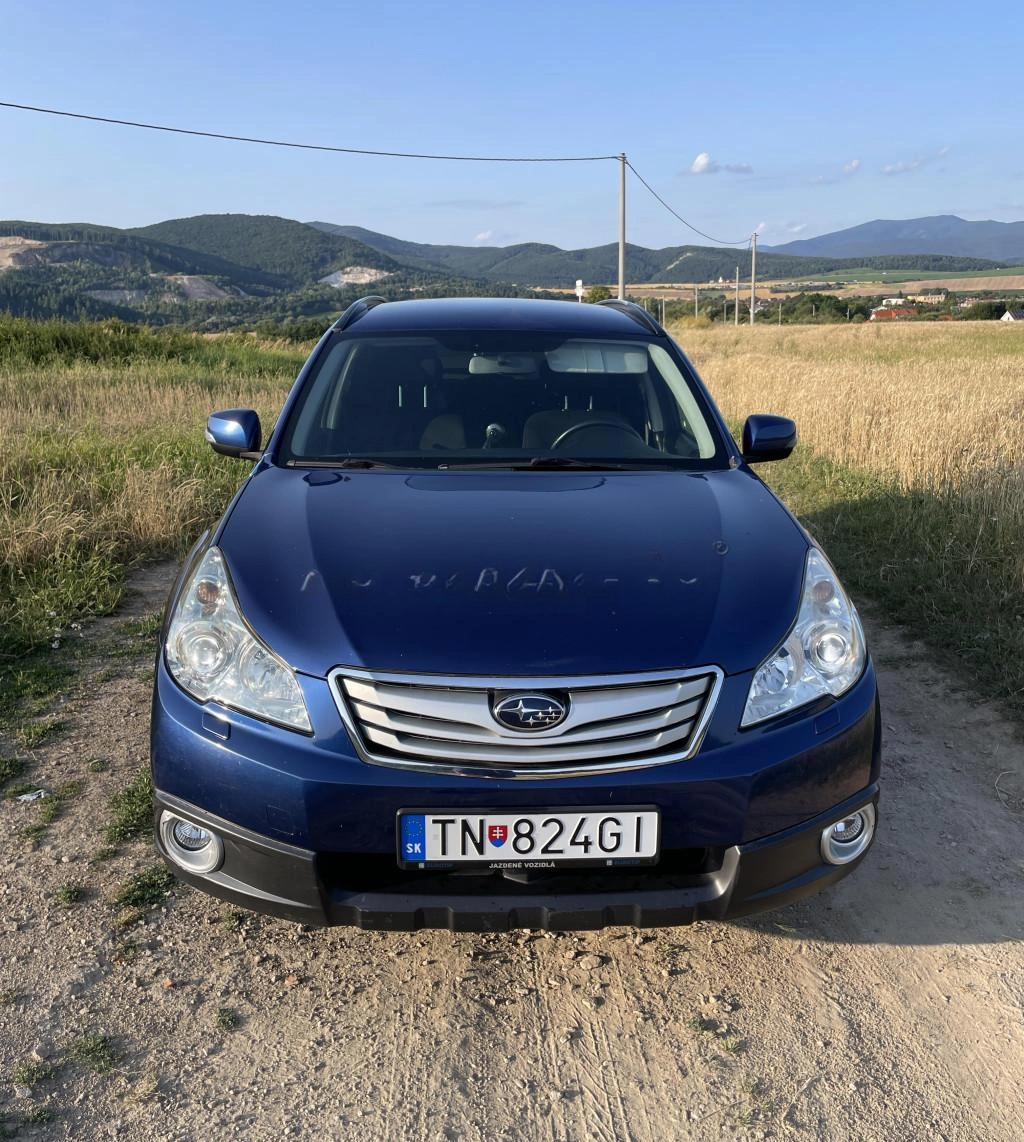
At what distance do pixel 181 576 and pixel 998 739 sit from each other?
9.45ft

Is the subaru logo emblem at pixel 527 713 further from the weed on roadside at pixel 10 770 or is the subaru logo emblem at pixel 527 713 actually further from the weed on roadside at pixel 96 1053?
the weed on roadside at pixel 10 770

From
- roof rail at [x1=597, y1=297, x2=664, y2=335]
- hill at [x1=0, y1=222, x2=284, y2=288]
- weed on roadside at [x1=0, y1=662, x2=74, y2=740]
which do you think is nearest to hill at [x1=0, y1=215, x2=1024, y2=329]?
hill at [x1=0, y1=222, x2=284, y2=288]

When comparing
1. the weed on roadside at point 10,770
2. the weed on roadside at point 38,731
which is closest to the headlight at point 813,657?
the weed on roadside at point 10,770

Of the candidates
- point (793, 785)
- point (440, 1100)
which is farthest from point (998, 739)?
point (440, 1100)

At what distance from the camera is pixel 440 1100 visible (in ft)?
6.14

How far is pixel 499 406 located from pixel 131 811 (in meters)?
1.76

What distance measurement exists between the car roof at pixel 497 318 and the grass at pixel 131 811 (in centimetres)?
178

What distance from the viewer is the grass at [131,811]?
281cm

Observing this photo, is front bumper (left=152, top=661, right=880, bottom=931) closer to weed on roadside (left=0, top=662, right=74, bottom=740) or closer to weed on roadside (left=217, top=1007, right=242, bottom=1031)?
weed on roadside (left=217, top=1007, right=242, bottom=1031)

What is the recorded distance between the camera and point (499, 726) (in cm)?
189

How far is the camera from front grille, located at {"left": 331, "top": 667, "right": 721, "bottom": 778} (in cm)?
189

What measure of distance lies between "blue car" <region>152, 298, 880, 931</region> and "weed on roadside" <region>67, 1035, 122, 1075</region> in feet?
1.17

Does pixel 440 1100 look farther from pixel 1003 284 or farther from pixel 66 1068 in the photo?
pixel 1003 284

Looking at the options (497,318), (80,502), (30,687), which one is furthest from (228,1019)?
(80,502)
